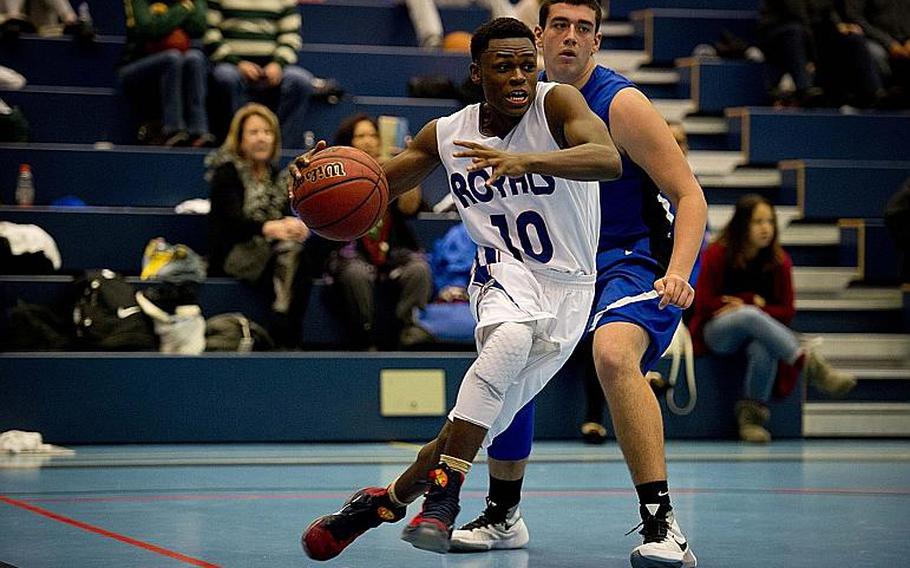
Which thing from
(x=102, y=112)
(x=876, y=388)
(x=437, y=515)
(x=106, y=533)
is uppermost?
(x=102, y=112)

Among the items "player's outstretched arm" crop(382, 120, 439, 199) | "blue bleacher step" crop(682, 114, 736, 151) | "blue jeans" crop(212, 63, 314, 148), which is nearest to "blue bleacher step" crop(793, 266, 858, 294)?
"blue bleacher step" crop(682, 114, 736, 151)

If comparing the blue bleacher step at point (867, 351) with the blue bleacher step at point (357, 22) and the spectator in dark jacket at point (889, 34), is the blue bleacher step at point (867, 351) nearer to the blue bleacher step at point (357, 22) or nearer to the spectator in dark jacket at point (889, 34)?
the spectator in dark jacket at point (889, 34)

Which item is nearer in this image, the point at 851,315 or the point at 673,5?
the point at 851,315

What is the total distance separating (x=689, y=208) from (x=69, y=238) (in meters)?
4.72

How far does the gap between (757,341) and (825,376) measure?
0.49m

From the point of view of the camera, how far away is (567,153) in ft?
11.5

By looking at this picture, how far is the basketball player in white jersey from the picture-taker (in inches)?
137

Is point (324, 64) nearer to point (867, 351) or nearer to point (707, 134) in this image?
point (707, 134)

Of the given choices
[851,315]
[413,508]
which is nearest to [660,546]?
[413,508]

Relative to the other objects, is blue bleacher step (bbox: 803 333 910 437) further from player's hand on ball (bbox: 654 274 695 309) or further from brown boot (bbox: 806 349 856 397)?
player's hand on ball (bbox: 654 274 695 309)

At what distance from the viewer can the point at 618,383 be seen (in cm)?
363

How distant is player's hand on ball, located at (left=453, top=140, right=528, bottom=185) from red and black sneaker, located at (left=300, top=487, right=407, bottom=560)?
0.82 meters

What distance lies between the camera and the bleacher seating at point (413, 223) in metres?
6.87

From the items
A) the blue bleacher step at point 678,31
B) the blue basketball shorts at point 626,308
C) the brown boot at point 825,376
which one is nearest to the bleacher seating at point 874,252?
the brown boot at point 825,376
